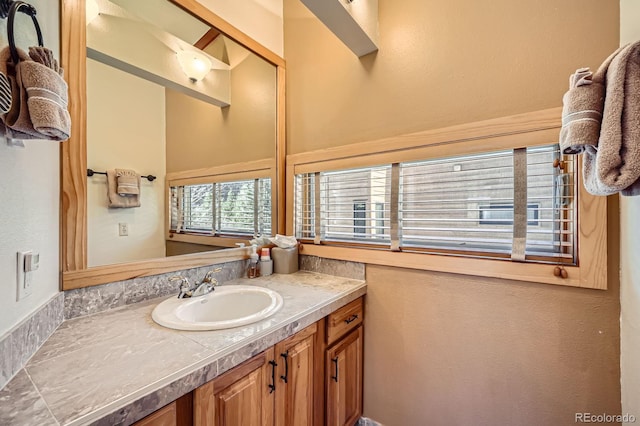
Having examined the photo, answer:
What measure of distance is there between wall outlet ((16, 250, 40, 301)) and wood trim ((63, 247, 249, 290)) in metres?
0.23

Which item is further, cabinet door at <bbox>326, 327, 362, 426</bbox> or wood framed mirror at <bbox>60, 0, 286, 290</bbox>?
cabinet door at <bbox>326, 327, 362, 426</bbox>

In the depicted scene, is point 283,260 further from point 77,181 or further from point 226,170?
point 77,181

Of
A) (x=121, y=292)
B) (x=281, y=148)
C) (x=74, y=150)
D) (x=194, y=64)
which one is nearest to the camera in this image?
(x=74, y=150)

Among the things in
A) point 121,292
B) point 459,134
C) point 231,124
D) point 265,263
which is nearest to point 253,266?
point 265,263

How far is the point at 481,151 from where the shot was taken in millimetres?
1169

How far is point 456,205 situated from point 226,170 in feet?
4.23

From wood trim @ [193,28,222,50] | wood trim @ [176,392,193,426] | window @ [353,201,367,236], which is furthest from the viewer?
window @ [353,201,367,236]

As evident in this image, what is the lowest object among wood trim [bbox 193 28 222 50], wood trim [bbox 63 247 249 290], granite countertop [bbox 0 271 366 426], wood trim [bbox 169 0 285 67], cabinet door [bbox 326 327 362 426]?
cabinet door [bbox 326 327 362 426]

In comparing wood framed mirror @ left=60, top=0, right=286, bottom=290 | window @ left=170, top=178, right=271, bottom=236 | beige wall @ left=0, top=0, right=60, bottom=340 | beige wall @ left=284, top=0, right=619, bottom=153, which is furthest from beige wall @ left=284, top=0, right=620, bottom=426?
beige wall @ left=0, top=0, right=60, bottom=340

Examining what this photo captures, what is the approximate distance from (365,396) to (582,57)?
1841mm

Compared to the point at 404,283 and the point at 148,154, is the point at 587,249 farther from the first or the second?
the point at 148,154

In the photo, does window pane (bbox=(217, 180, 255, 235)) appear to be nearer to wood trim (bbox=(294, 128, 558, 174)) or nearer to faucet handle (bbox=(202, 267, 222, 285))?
faucet handle (bbox=(202, 267, 222, 285))

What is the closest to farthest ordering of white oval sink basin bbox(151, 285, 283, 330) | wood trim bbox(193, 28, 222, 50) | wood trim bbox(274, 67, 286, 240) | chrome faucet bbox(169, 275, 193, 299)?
white oval sink basin bbox(151, 285, 283, 330) → chrome faucet bbox(169, 275, 193, 299) → wood trim bbox(193, 28, 222, 50) → wood trim bbox(274, 67, 286, 240)

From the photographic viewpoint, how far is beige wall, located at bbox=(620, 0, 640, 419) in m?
0.80
